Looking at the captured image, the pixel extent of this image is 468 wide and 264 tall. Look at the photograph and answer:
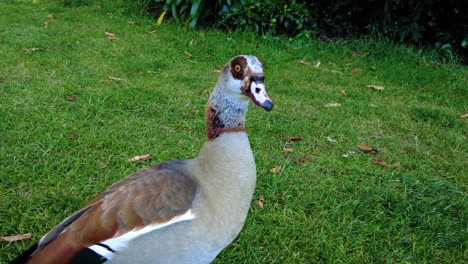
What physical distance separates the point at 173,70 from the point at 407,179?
108 inches

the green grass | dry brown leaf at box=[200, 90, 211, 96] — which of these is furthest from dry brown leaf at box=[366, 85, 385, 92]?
dry brown leaf at box=[200, 90, 211, 96]

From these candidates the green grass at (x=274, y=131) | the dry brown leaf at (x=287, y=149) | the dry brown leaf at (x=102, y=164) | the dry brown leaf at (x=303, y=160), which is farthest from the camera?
the dry brown leaf at (x=287, y=149)

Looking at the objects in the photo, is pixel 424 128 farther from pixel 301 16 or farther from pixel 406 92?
pixel 301 16

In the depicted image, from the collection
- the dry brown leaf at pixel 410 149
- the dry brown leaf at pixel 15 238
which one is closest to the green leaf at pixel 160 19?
the dry brown leaf at pixel 410 149

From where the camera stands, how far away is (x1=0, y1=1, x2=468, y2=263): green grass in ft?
8.79

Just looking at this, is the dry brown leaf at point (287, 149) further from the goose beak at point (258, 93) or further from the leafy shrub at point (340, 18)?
the leafy shrub at point (340, 18)

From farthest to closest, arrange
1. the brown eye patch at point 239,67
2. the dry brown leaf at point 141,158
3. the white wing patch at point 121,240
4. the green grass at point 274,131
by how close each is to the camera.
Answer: the dry brown leaf at point 141,158
the green grass at point 274,131
the brown eye patch at point 239,67
the white wing patch at point 121,240

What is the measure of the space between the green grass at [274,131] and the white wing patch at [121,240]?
71cm

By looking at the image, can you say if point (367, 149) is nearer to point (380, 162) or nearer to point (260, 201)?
point (380, 162)

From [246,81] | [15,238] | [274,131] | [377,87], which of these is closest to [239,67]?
[246,81]

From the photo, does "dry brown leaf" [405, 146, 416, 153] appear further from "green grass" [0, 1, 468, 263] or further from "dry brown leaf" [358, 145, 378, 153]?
"dry brown leaf" [358, 145, 378, 153]

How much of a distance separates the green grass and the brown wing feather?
0.68 meters

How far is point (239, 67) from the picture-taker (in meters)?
1.97

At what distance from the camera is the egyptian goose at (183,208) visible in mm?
1857
